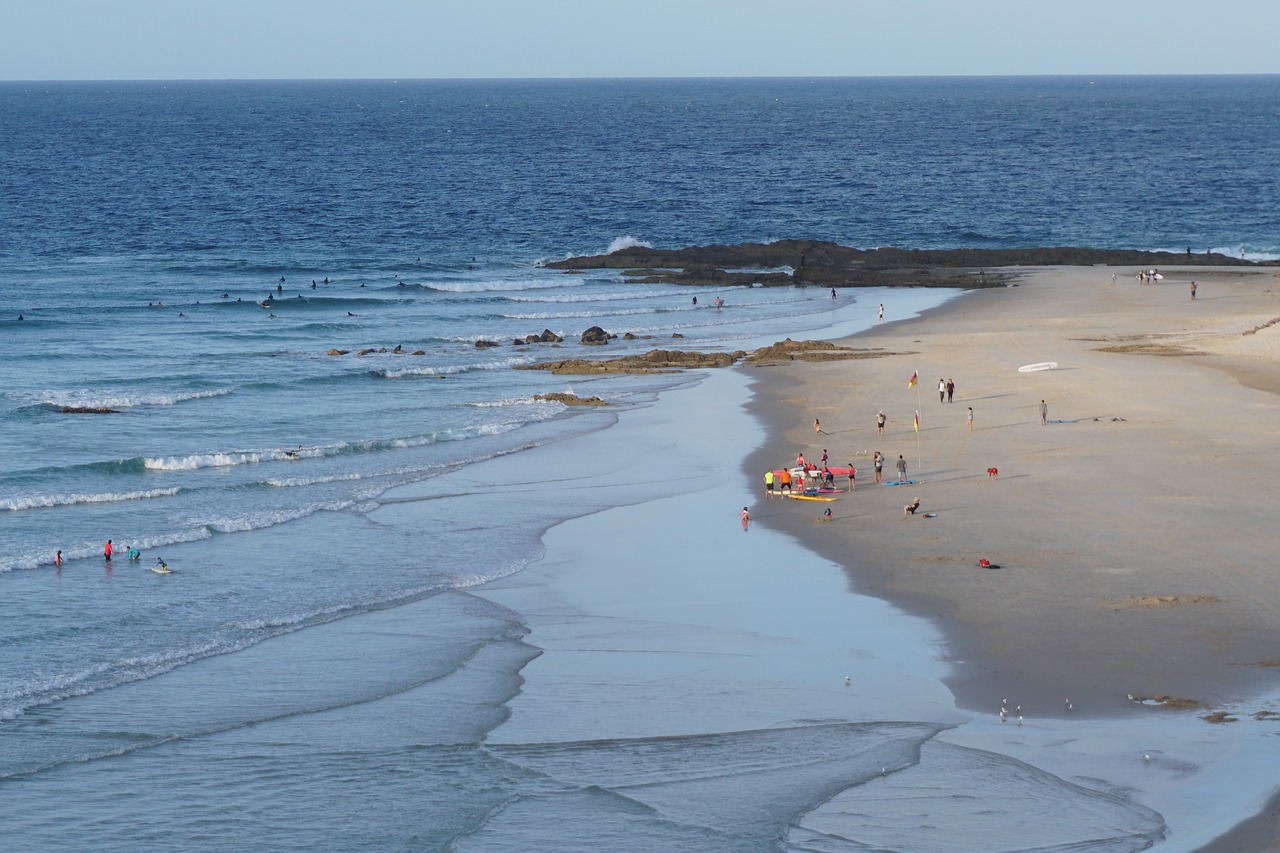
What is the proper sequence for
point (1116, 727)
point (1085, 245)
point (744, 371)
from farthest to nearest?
point (1085, 245) < point (744, 371) < point (1116, 727)

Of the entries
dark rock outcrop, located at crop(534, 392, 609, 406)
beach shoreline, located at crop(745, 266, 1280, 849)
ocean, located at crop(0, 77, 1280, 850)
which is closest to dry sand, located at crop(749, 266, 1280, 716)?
beach shoreline, located at crop(745, 266, 1280, 849)

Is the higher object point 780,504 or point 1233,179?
point 1233,179

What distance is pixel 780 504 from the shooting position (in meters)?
32.2

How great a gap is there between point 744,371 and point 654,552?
21.5m

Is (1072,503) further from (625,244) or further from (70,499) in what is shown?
(625,244)

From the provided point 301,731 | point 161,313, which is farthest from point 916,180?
point 301,731

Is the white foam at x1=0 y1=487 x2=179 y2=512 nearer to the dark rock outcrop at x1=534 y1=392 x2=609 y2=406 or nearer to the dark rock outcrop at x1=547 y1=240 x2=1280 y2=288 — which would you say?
the dark rock outcrop at x1=534 y1=392 x2=609 y2=406

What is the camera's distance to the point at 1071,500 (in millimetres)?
30641

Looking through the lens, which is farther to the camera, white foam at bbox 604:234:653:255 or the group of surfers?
white foam at bbox 604:234:653:255

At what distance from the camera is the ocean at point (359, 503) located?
17.7 meters

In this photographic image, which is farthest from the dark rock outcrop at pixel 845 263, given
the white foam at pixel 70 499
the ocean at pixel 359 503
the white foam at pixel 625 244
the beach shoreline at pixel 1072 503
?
the white foam at pixel 70 499

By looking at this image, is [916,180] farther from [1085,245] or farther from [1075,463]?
[1075,463]

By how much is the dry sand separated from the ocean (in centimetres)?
282

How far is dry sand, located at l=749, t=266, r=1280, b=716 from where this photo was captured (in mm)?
21812
